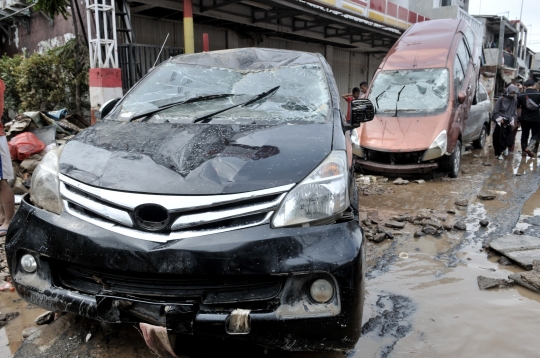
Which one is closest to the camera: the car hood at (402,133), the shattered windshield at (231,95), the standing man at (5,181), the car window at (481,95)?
the shattered windshield at (231,95)

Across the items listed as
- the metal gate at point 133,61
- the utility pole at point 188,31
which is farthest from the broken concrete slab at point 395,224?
the utility pole at point 188,31

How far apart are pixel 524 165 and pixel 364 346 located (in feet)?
25.2

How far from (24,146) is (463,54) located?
844cm

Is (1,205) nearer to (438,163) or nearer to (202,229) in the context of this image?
(202,229)

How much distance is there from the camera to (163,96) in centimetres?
309

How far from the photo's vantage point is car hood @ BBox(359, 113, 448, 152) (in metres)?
6.70

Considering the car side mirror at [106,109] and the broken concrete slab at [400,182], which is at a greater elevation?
the car side mirror at [106,109]

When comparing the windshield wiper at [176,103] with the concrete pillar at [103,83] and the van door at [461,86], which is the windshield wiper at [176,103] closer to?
the van door at [461,86]

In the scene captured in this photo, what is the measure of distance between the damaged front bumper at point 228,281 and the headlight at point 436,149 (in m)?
5.19

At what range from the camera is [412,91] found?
766cm

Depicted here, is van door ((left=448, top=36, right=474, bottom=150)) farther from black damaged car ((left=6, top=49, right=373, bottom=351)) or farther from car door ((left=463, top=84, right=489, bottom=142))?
black damaged car ((left=6, top=49, right=373, bottom=351))

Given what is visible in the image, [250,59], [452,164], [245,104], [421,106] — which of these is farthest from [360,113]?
[421,106]

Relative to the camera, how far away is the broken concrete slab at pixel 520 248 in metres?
3.60

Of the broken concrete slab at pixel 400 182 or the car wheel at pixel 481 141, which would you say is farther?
the car wheel at pixel 481 141
